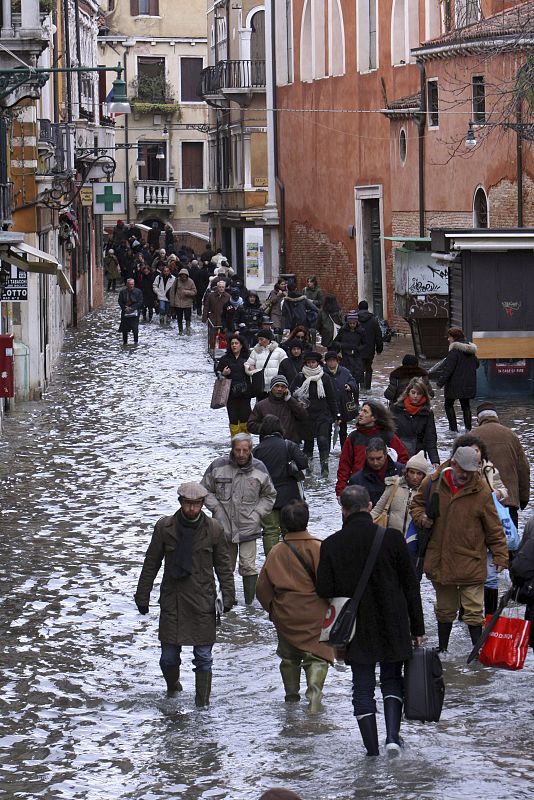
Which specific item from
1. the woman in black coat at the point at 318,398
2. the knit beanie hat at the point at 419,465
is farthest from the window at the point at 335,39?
the knit beanie hat at the point at 419,465

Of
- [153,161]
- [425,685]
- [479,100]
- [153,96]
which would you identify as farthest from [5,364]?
[153,161]

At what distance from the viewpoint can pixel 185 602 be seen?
981cm

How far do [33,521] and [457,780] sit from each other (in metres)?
8.17

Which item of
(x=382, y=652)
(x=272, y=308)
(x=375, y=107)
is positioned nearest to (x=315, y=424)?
(x=382, y=652)

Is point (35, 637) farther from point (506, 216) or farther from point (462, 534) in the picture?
point (506, 216)

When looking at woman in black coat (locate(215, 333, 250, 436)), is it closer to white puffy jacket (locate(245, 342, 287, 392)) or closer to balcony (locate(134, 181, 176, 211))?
white puffy jacket (locate(245, 342, 287, 392))

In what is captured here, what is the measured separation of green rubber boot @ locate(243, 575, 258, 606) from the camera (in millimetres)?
12359

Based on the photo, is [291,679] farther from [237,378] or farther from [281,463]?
[237,378]

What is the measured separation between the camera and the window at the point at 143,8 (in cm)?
6851

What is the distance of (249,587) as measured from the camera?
12.4 meters

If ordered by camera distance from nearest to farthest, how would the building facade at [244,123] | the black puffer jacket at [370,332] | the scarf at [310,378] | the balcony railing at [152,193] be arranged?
1. the scarf at [310,378]
2. the black puffer jacket at [370,332]
3. the building facade at [244,123]
4. the balcony railing at [152,193]

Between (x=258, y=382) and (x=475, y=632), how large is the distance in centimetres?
834

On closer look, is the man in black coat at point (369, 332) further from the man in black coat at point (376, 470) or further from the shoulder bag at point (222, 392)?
the man in black coat at point (376, 470)

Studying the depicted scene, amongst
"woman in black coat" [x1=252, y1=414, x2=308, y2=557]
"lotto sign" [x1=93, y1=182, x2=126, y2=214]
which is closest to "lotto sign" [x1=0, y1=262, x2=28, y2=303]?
"woman in black coat" [x1=252, y1=414, x2=308, y2=557]
